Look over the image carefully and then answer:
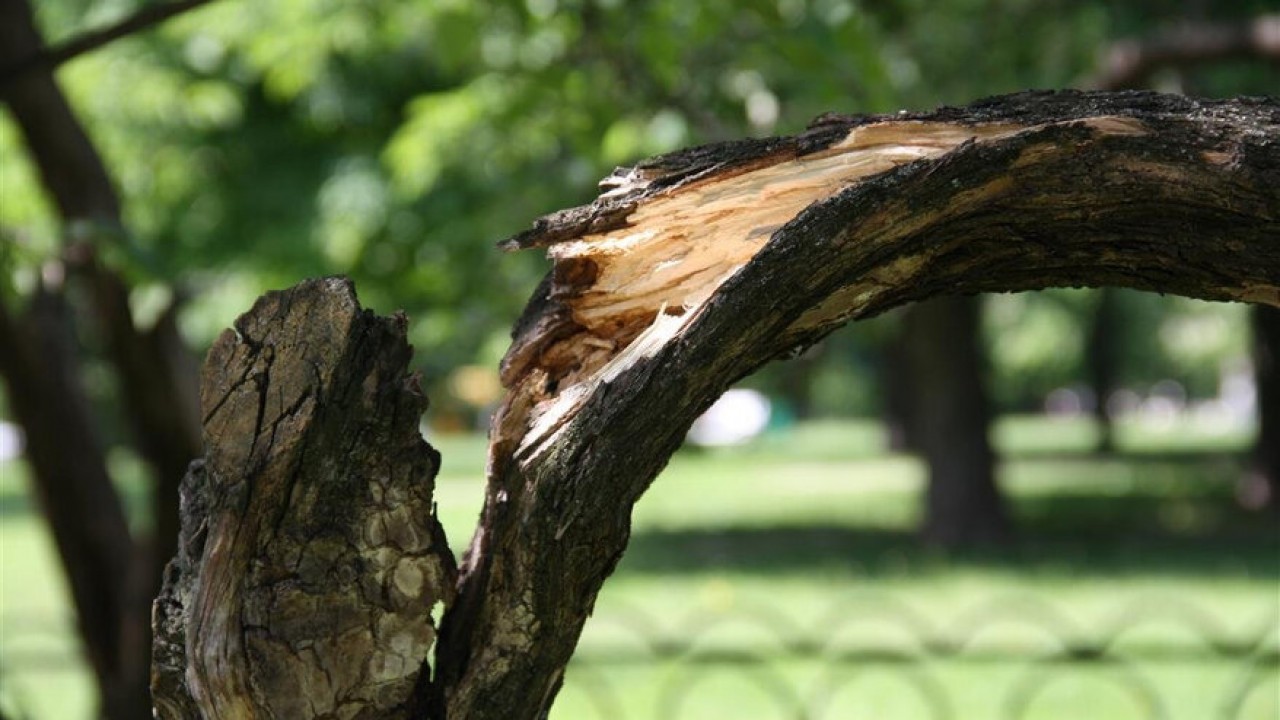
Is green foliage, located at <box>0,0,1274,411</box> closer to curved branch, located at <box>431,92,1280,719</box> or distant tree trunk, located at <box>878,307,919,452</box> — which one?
curved branch, located at <box>431,92,1280,719</box>

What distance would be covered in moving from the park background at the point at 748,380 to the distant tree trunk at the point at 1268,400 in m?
0.10

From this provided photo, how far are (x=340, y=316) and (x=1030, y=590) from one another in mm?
10475

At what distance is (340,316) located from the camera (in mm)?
1963

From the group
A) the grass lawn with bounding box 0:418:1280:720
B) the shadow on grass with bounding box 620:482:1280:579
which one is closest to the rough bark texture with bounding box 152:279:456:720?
the grass lawn with bounding box 0:418:1280:720

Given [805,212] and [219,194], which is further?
[219,194]

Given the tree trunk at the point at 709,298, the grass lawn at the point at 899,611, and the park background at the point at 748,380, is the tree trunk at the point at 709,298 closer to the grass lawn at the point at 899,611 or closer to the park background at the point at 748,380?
the park background at the point at 748,380

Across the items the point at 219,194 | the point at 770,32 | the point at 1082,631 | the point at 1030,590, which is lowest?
the point at 770,32

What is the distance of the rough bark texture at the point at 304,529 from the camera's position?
193 centimetres

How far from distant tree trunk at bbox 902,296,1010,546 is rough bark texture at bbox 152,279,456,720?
44.1 feet

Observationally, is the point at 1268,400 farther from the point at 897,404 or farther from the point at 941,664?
the point at 897,404

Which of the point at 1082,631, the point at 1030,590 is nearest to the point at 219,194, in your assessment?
the point at 1030,590

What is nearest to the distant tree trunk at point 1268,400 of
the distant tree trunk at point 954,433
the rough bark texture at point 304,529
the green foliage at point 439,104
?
the distant tree trunk at point 954,433

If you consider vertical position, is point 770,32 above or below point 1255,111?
above

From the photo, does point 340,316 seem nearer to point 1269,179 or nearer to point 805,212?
point 805,212
